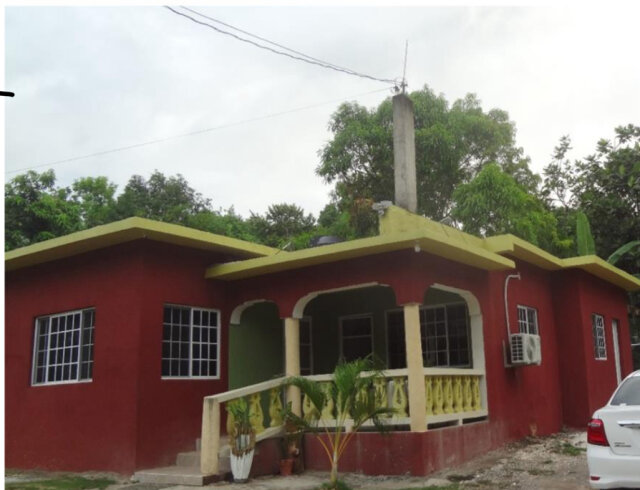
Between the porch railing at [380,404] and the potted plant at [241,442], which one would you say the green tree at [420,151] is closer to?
the porch railing at [380,404]

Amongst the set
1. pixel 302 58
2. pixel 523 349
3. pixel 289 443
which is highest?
pixel 302 58

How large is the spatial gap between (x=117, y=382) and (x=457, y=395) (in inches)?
199

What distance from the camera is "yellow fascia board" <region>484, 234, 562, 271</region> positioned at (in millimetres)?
11414

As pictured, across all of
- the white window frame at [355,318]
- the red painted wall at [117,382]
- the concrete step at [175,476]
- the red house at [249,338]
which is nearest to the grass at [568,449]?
the red house at [249,338]

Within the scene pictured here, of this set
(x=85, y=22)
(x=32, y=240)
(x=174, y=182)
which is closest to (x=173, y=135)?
(x=85, y=22)

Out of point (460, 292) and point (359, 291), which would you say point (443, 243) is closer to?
point (460, 292)

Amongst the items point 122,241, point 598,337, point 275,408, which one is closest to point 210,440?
point 275,408

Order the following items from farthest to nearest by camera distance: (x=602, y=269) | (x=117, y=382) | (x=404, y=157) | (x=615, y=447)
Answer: (x=602, y=269) < (x=404, y=157) < (x=117, y=382) < (x=615, y=447)

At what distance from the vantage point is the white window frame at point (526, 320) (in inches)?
502

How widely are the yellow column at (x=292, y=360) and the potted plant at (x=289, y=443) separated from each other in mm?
469

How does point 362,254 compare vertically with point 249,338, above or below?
above

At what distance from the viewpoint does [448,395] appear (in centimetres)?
1023

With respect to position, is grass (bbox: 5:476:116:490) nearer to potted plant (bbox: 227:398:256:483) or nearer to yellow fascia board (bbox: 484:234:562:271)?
potted plant (bbox: 227:398:256:483)

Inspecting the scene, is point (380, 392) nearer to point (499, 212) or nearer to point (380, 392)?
point (380, 392)
